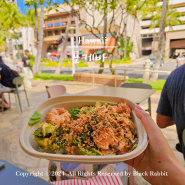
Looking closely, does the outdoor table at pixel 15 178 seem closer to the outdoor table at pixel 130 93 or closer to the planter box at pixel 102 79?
the outdoor table at pixel 130 93

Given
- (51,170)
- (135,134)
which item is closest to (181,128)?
(135,134)

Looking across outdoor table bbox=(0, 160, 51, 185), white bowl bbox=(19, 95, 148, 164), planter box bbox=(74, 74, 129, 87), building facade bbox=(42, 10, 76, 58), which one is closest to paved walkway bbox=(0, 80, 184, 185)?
white bowl bbox=(19, 95, 148, 164)

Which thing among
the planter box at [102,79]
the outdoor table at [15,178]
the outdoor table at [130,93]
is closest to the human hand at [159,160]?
the outdoor table at [15,178]

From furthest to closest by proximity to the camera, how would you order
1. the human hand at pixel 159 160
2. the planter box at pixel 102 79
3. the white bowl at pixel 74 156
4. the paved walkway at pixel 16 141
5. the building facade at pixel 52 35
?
1. the building facade at pixel 52 35
2. the planter box at pixel 102 79
3. the paved walkway at pixel 16 141
4. the human hand at pixel 159 160
5. the white bowl at pixel 74 156

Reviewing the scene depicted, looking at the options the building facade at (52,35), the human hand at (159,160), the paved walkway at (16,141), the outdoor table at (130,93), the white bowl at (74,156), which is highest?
the building facade at (52,35)

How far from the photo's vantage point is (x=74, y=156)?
44cm

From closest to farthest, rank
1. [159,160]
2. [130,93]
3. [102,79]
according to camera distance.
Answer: [159,160]
[130,93]
[102,79]

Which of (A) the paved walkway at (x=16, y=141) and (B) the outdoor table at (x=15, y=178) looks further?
(A) the paved walkway at (x=16, y=141)

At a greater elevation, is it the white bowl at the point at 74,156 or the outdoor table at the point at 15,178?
the white bowl at the point at 74,156

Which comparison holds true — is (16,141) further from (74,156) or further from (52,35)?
(52,35)

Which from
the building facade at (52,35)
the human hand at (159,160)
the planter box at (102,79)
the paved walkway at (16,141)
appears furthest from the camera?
the building facade at (52,35)

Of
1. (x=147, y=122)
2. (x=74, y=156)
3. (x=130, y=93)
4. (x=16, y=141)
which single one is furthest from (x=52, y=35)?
(x=74, y=156)

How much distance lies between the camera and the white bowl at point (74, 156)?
1.44 feet

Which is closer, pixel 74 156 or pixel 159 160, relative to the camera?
pixel 74 156
